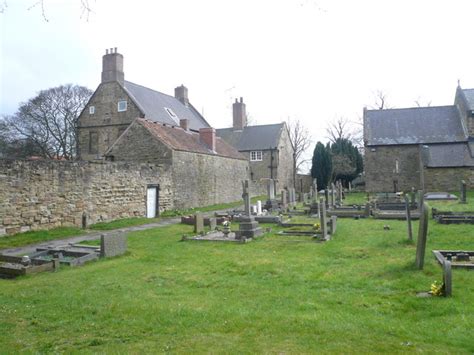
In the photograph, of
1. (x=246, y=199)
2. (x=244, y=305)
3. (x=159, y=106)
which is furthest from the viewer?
(x=159, y=106)

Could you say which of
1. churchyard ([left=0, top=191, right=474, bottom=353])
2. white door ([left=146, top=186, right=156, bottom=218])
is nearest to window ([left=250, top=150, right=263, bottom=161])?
white door ([left=146, top=186, right=156, bottom=218])

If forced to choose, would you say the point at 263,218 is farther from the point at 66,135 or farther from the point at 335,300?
the point at 66,135

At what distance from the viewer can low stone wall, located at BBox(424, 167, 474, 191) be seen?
34.2 meters

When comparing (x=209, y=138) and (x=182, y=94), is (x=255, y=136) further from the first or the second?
(x=209, y=138)

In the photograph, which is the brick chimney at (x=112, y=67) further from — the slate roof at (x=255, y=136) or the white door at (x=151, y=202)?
the slate roof at (x=255, y=136)

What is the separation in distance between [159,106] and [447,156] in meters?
25.6

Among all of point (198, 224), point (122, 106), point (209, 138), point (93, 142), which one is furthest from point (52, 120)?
point (198, 224)

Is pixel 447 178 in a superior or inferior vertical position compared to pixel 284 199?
superior

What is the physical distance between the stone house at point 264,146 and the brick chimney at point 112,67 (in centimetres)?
1649

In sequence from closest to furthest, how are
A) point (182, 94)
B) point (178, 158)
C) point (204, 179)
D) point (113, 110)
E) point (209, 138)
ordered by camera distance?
1. point (178, 158)
2. point (204, 179)
3. point (209, 138)
4. point (113, 110)
5. point (182, 94)

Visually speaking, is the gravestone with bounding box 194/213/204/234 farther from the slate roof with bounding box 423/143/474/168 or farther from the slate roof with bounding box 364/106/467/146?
the slate roof with bounding box 364/106/467/146

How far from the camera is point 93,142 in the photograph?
3478 centimetres

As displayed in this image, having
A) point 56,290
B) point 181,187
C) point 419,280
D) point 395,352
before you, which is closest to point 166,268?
point 56,290

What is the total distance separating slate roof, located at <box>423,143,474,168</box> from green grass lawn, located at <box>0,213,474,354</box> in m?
26.7
